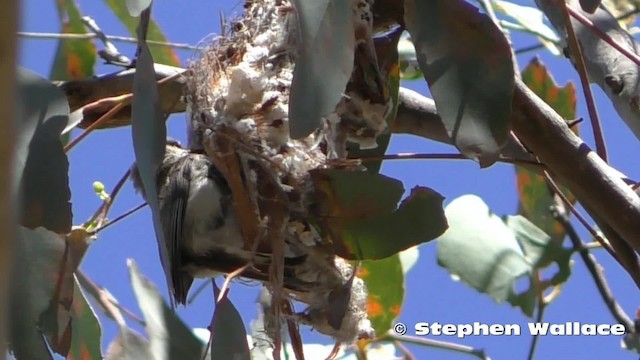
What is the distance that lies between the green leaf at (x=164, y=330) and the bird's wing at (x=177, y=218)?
14 centimetres

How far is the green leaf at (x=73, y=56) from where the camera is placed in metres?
1.84

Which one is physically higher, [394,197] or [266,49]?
[266,49]

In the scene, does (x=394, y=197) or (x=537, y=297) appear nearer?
(x=394, y=197)

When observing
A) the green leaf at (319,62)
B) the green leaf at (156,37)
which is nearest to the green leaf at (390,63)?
the green leaf at (319,62)

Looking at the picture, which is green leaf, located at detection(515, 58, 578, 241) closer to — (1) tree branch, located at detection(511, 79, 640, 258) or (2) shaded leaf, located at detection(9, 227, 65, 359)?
(1) tree branch, located at detection(511, 79, 640, 258)

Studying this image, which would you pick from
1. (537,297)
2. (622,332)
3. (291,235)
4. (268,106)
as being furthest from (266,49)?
(622,332)

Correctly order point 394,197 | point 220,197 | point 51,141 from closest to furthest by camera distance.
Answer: point 51,141
point 394,197
point 220,197

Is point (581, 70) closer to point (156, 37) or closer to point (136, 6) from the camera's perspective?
point (136, 6)

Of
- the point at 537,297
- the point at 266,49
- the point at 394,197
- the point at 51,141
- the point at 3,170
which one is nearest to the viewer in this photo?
the point at 3,170

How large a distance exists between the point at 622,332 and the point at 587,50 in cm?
89

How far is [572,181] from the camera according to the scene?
129 centimetres

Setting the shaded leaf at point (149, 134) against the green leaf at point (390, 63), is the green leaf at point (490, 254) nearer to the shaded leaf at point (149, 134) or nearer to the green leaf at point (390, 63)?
the green leaf at point (390, 63)

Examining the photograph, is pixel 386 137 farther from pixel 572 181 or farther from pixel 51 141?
pixel 51 141

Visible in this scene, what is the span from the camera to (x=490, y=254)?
1.96 metres
